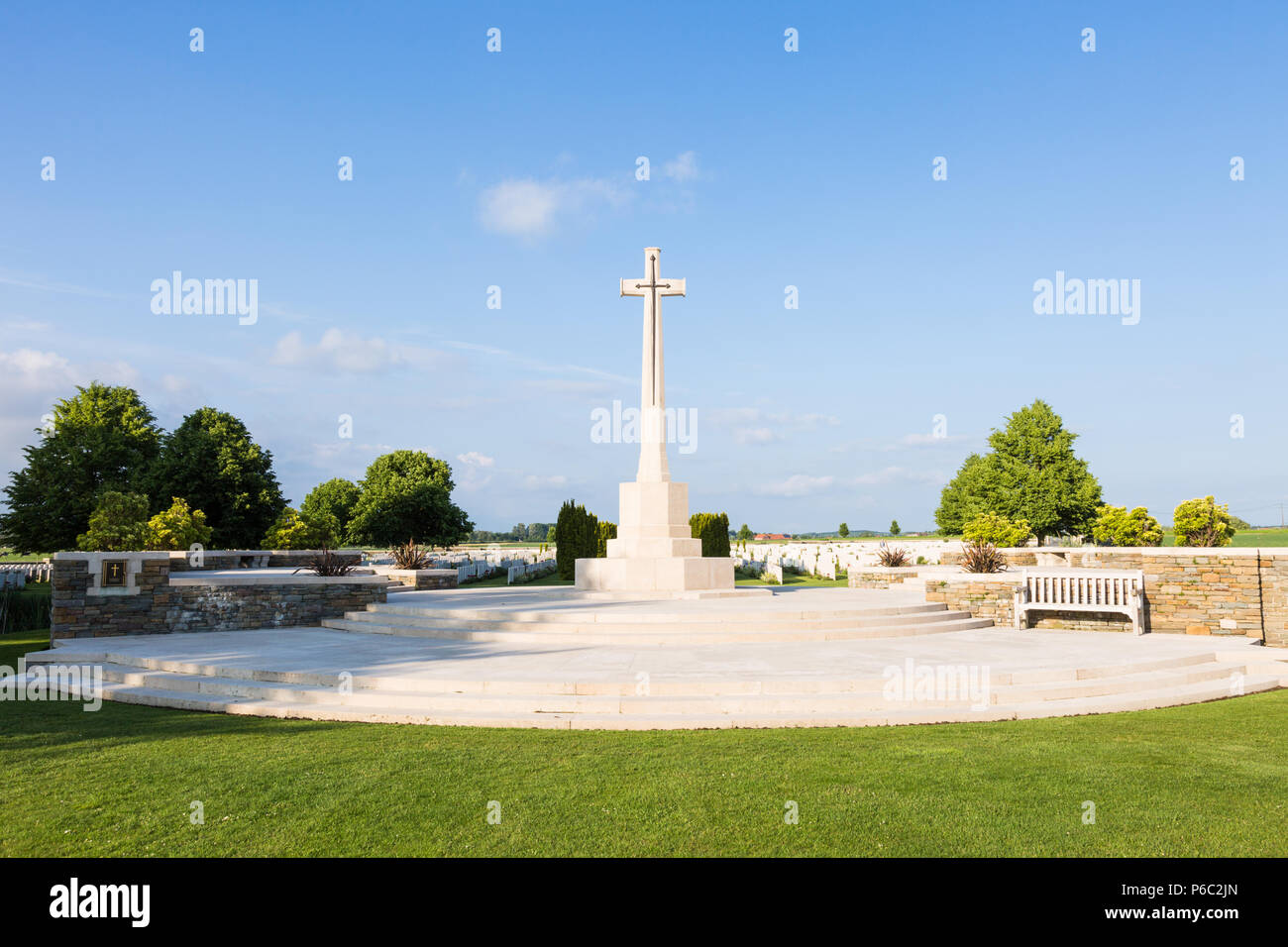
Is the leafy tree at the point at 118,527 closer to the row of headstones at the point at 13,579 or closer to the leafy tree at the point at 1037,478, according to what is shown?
the row of headstones at the point at 13,579

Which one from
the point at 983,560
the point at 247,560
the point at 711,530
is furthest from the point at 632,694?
the point at 711,530

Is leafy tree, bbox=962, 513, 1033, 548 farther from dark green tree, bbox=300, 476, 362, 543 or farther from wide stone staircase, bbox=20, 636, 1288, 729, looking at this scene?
dark green tree, bbox=300, 476, 362, 543

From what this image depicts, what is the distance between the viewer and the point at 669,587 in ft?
50.6

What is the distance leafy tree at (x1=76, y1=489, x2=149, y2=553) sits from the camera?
56.7 ft

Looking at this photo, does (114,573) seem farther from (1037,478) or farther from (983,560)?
(1037,478)

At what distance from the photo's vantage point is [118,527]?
58.1 ft

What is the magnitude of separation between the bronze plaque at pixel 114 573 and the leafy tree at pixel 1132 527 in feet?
101

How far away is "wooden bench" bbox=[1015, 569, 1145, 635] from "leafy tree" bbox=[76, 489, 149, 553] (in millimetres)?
19190

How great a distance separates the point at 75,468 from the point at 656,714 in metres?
34.4

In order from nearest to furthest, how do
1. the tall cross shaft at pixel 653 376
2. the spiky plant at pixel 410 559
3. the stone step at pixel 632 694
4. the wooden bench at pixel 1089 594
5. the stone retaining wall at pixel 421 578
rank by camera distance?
the stone step at pixel 632 694
the wooden bench at pixel 1089 594
the tall cross shaft at pixel 653 376
the stone retaining wall at pixel 421 578
the spiky plant at pixel 410 559

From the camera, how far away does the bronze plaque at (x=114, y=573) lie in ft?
39.2

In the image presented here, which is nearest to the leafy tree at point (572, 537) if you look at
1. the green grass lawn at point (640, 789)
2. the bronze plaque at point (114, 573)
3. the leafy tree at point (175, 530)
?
the leafy tree at point (175, 530)

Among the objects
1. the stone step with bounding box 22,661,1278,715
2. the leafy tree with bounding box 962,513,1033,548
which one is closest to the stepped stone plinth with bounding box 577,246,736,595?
the stone step with bounding box 22,661,1278,715
